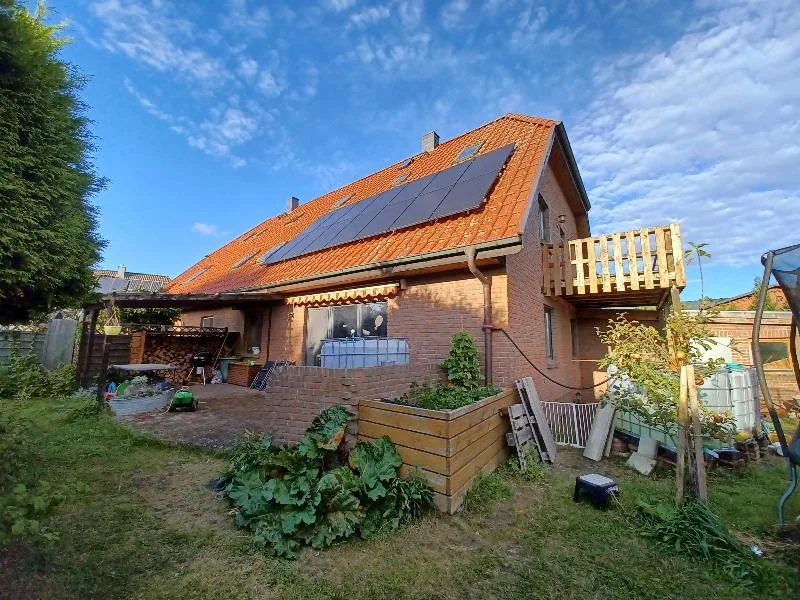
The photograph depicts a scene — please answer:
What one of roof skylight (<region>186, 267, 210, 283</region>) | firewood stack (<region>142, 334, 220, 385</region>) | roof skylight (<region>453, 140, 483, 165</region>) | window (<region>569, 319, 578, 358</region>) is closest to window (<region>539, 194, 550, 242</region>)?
roof skylight (<region>453, 140, 483, 165</region>)

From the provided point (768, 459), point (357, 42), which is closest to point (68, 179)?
point (357, 42)

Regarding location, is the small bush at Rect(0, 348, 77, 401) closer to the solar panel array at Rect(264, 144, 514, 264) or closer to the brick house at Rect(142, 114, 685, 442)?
the brick house at Rect(142, 114, 685, 442)

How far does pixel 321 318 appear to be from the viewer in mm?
9969

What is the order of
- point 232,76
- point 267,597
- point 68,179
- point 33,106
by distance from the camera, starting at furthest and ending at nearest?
1. point 232,76
2. point 68,179
3. point 33,106
4. point 267,597

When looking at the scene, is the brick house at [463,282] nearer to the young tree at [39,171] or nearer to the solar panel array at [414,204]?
the solar panel array at [414,204]

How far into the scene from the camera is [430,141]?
1441 centimetres

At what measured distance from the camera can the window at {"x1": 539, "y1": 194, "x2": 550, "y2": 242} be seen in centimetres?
967

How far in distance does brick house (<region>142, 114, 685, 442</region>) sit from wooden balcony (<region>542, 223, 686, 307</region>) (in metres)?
0.02

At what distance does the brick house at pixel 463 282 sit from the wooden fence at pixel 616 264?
0.09 ft

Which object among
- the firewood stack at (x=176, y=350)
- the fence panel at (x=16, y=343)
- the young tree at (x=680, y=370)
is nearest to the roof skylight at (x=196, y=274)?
the firewood stack at (x=176, y=350)

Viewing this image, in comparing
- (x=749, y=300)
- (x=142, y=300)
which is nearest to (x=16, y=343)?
(x=142, y=300)

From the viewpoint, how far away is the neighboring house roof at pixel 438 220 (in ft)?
22.7

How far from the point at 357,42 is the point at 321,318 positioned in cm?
745

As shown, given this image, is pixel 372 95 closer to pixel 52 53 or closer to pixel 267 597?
pixel 52 53
